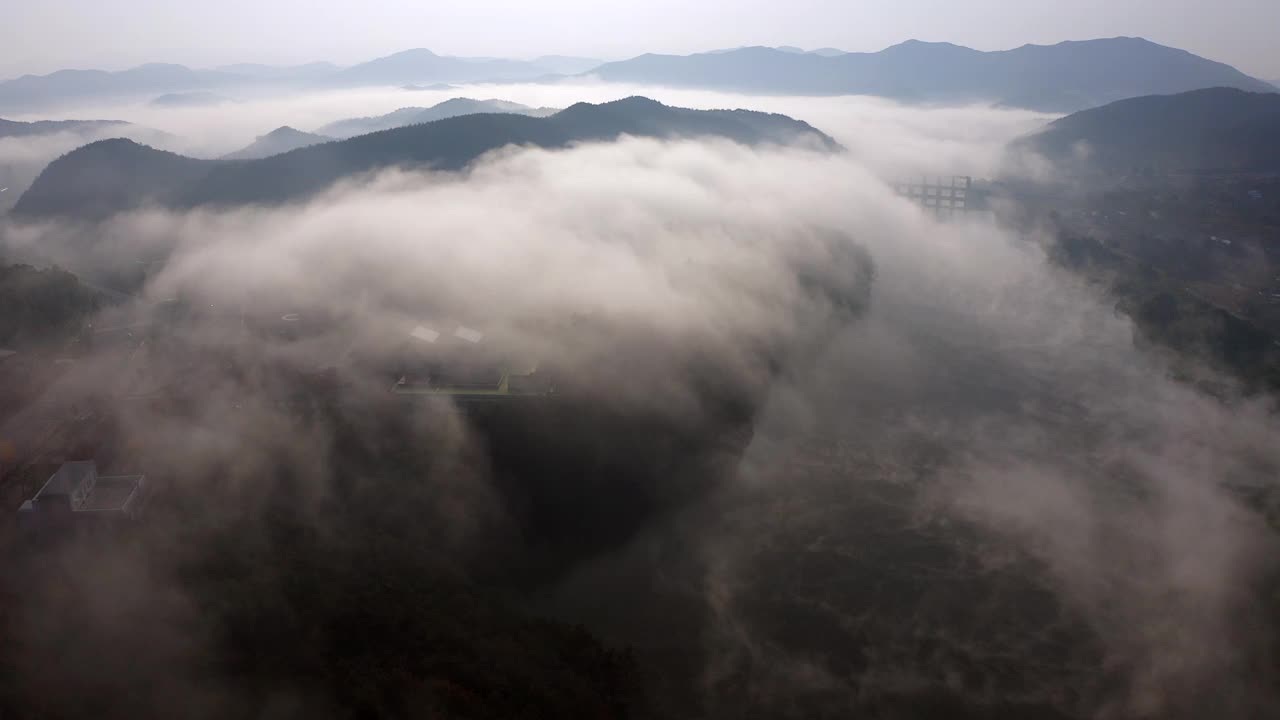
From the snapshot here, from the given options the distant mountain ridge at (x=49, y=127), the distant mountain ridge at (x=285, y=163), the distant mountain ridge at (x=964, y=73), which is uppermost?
the distant mountain ridge at (x=964, y=73)

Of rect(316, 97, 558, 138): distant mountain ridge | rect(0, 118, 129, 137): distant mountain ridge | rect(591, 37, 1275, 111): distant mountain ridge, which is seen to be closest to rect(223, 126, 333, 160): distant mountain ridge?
rect(316, 97, 558, 138): distant mountain ridge

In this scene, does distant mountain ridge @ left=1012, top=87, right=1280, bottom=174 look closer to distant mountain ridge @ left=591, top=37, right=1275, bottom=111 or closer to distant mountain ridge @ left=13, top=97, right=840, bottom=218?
distant mountain ridge @ left=591, top=37, right=1275, bottom=111

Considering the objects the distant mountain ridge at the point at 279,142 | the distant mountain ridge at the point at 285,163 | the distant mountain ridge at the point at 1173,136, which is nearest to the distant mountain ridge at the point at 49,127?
the distant mountain ridge at the point at 279,142

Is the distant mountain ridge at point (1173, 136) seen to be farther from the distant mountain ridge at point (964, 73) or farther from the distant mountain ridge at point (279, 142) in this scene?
the distant mountain ridge at point (279, 142)

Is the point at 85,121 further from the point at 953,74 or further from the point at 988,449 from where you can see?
the point at 953,74

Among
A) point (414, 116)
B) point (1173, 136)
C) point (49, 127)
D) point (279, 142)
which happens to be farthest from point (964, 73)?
point (49, 127)

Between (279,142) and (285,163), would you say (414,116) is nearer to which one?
(279,142)
